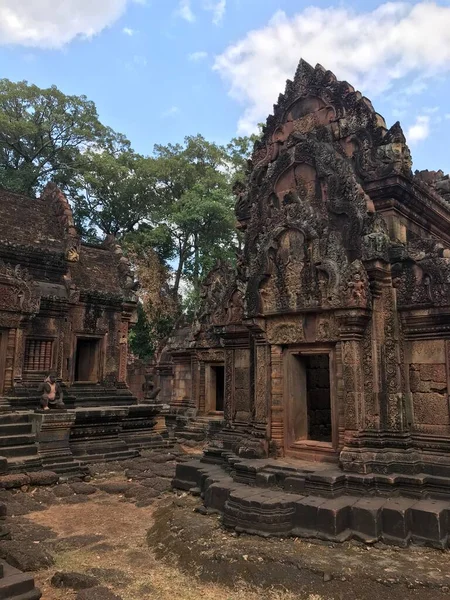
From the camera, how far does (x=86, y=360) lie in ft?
57.1

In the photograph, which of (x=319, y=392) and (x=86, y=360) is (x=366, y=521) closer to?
(x=319, y=392)

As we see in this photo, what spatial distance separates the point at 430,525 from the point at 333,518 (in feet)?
3.81

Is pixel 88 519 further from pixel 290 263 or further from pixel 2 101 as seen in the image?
pixel 2 101

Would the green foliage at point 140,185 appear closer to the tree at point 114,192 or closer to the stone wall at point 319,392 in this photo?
the tree at point 114,192

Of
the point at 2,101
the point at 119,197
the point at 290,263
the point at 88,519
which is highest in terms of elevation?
the point at 2,101

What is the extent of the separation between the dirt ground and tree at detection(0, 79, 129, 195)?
29.1m

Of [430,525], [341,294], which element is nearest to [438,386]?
[341,294]

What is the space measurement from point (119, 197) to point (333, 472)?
31.9 metres

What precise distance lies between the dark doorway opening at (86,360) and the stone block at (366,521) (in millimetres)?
12772

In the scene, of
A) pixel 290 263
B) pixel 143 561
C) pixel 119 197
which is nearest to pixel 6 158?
pixel 119 197

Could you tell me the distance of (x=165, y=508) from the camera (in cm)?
770

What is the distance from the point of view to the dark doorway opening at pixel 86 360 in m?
17.2

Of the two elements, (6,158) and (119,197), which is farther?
(119,197)

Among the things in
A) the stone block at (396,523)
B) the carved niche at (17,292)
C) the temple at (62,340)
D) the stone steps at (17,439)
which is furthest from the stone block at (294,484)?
the carved niche at (17,292)
